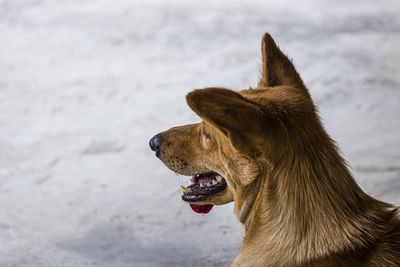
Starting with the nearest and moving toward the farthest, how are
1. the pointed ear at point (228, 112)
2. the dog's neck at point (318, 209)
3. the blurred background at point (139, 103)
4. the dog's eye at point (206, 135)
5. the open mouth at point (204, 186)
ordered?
1. the pointed ear at point (228, 112)
2. the dog's neck at point (318, 209)
3. the dog's eye at point (206, 135)
4. the open mouth at point (204, 186)
5. the blurred background at point (139, 103)

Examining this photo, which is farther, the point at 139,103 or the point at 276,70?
the point at 139,103

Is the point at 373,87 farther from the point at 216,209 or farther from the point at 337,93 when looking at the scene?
the point at 216,209

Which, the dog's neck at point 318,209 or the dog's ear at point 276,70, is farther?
the dog's ear at point 276,70

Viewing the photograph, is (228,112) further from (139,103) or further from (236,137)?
(139,103)

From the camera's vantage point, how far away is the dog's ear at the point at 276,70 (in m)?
3.13

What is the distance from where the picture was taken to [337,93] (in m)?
6.12

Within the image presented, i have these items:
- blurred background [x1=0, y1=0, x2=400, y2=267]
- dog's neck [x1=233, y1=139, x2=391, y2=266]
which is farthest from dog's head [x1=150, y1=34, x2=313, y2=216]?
blurred background [x1=0, y1=0, x2=400, y2=267]

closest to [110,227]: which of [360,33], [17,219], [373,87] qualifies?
[17,219]

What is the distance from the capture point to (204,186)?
3.33 meters

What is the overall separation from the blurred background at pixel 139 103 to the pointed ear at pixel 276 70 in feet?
3.87

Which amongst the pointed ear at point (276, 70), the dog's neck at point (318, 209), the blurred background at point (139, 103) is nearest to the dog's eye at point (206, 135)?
the pointed ear at point (276, 70)

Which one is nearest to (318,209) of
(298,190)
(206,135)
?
(298,190)

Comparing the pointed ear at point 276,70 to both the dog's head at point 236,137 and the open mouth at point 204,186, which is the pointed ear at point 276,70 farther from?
the open mouth at point 204,186

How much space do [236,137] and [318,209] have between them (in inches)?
18.1
